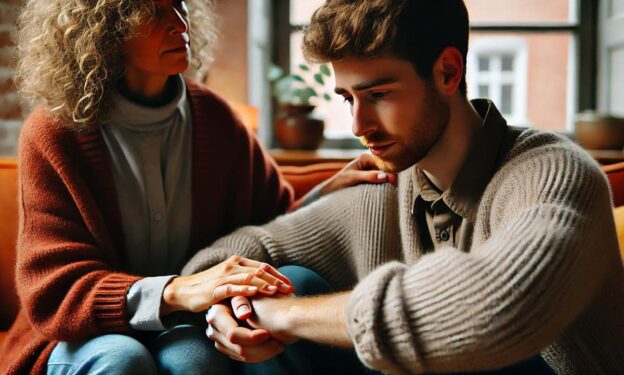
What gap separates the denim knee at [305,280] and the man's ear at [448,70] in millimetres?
443

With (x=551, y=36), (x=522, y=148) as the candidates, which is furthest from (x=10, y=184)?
(x=551, y=36)

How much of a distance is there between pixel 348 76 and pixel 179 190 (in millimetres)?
544

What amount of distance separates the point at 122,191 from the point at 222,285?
385 millimetres

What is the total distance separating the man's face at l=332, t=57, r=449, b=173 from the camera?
111 cm

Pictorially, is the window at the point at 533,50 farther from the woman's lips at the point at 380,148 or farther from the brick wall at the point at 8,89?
the woman's lips at the point at 380,148

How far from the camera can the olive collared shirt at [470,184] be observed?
113 cm

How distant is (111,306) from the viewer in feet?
3.95

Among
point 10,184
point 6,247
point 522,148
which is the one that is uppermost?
point 522,148

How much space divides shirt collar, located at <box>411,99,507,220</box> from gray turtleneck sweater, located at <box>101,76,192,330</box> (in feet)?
2.03

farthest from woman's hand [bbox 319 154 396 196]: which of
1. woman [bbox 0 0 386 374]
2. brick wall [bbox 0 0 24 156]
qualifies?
brick wall [bbox 0 0 24 156]

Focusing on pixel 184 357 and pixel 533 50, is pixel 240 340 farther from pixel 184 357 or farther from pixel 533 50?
pixel 533 50

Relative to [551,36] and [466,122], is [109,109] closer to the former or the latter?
[466,122]

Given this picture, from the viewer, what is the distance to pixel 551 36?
9.60 feet

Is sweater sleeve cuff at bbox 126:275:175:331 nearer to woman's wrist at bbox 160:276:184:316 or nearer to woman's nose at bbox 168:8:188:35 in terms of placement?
woman's wrist at bbox 160:276:184:316
